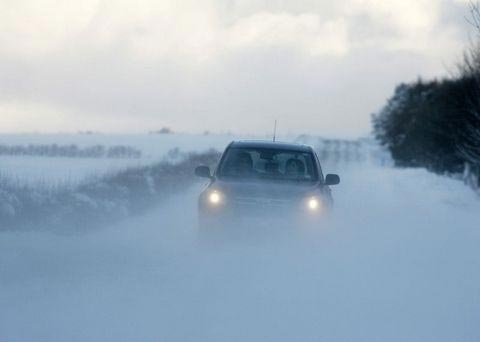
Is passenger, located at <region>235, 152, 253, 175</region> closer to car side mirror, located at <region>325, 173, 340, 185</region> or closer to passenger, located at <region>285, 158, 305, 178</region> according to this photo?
passenger, located at <region>285, 158, 305, 178</region>

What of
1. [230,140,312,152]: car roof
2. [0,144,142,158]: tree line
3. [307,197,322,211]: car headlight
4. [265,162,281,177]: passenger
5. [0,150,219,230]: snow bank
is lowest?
[0,144,142,158]: tree line

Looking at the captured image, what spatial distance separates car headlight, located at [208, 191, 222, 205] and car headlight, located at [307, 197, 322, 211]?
46.5 inches

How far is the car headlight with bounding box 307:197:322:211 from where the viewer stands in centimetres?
1234

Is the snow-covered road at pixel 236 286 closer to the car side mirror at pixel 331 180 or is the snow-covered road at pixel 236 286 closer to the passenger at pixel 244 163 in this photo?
the car side mirror at pixel 331 180

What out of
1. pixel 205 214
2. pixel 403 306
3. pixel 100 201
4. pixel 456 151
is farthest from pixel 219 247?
pixel 456 151

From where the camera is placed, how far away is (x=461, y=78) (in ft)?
131

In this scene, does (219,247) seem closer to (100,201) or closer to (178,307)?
(178,307)

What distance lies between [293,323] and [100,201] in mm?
10245

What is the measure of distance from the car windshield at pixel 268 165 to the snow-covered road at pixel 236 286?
3.43ft

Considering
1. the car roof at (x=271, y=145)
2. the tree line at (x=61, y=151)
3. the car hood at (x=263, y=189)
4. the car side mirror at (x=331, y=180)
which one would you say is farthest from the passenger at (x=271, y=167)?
the tree line at (x=61, y=151)

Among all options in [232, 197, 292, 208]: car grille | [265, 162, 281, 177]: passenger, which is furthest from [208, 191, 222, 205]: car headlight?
[265, 162, 281, 177]: passenger

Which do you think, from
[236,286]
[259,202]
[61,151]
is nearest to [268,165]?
[259,202]

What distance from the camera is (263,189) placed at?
12.2 metres

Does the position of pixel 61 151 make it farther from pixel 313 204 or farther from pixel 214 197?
pixel 313 204
